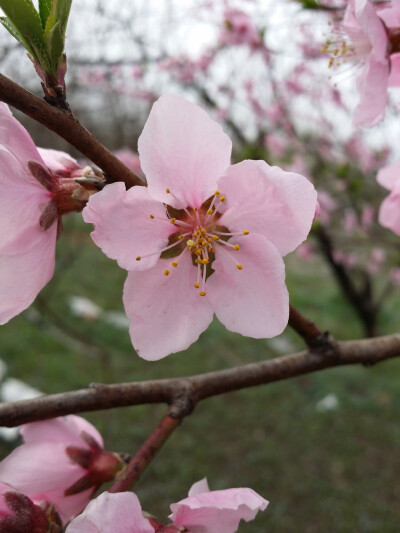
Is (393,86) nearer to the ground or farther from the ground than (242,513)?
farther from the ground

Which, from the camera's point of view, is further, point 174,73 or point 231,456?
point 174,73

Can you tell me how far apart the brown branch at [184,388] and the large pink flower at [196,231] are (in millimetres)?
69

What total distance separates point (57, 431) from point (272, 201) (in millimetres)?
457

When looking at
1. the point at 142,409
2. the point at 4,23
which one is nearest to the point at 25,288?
the point at 4,23

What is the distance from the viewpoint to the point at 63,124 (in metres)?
0.57

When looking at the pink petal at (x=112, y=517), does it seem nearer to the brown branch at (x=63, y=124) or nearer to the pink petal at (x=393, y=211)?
the brown branch at (x=63, y=124)

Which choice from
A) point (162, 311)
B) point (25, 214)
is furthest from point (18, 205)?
point (162, 311)

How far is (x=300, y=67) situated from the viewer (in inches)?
215

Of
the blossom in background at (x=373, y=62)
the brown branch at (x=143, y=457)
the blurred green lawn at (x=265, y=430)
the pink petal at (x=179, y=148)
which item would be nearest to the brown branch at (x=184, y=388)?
the brown branch at (x=143, y=457)

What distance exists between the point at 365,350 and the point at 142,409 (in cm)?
366

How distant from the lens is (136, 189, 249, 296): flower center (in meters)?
0.72

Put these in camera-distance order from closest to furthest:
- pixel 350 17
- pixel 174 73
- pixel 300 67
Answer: pixel 350 17 → pixel 174 73 → pixel 300 67

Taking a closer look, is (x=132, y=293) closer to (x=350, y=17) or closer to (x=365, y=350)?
(x=365, y=350)

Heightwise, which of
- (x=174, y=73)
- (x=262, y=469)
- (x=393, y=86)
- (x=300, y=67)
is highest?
(x=393, y=86)
